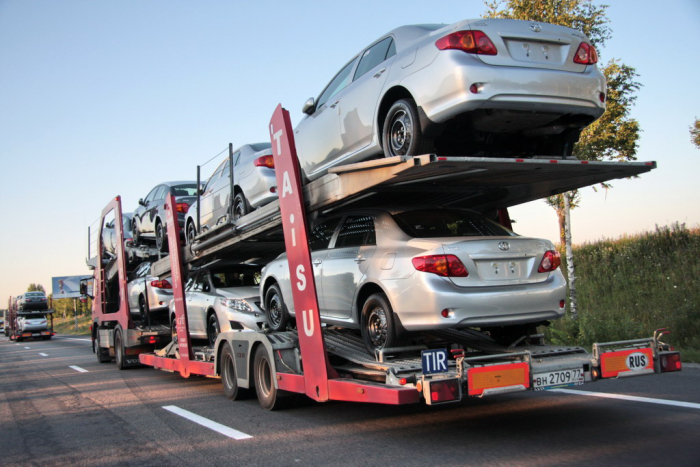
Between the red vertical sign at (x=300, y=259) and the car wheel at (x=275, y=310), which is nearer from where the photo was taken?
the red vertical sign at (x=300, y=259)

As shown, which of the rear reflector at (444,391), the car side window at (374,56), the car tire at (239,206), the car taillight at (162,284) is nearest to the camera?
the rear reflector at (444,391)

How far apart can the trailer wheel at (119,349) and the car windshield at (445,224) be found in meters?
9.19

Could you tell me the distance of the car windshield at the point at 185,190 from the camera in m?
12.7

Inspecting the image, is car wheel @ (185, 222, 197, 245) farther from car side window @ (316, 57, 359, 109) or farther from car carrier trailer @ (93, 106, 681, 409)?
car side window @ (316, 57, 359, 109)

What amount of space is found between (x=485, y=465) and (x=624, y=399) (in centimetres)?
281

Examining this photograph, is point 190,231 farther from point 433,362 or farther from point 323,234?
point 433,362

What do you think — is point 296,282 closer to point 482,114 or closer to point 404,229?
point 404,229

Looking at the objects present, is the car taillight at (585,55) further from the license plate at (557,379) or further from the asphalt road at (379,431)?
the asphalt road at (379,431)

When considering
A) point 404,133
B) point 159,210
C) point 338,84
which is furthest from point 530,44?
point 159,210

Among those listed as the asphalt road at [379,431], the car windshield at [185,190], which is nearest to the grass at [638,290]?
the asphalt road at [379,431]

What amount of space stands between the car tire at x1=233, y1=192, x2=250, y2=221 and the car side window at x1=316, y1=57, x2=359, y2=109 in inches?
84.0

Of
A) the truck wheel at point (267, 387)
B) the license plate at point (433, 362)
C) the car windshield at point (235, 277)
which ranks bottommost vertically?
the truck wheel at point (267, 387)

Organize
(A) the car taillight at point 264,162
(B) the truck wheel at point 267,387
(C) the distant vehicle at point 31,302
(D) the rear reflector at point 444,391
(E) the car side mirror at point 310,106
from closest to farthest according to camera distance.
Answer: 1. (D) the rear reflector at point 444,391
2. (B) the truck wheel at point 267,387
3. (E) the car side mirror at point 310,106
4. (A) the car taillight at point 264,162
5. (C) the distant vehicle at point 31,302

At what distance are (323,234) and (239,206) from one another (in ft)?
8.57
